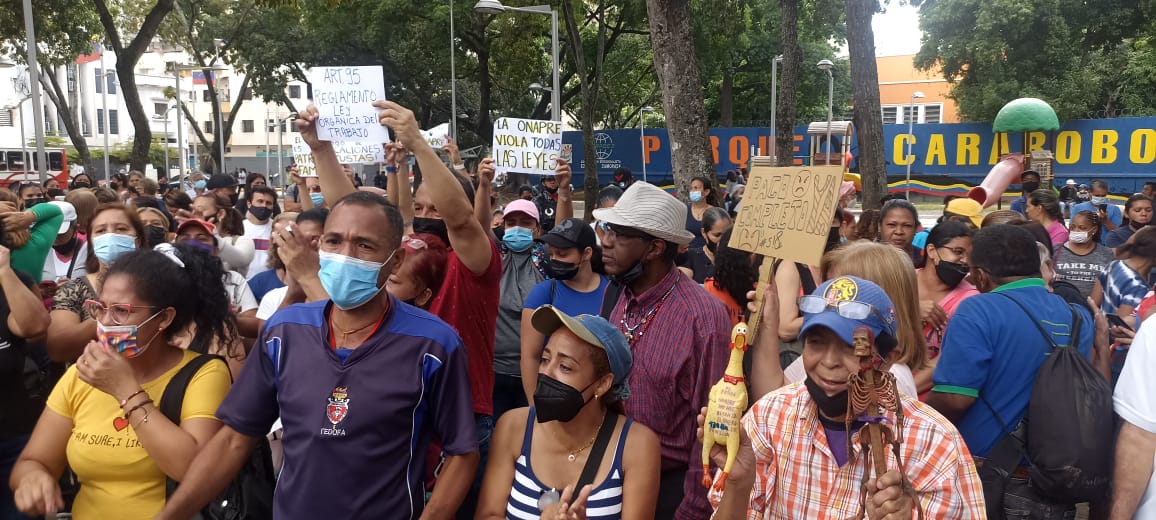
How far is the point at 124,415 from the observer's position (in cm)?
295

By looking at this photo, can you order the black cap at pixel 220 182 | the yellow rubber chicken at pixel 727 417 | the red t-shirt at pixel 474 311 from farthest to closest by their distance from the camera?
the black cap at pixel 220 182
the red t-shirt at pixel 474 311
the yellow rubber chicken at pixel 727 417

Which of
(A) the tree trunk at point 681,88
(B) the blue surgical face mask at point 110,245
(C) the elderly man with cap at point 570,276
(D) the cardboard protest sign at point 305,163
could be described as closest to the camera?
(B) the blue surgical face mask at point 110,245

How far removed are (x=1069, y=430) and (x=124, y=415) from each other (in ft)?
→ 10.8

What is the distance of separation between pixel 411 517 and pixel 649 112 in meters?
49.6

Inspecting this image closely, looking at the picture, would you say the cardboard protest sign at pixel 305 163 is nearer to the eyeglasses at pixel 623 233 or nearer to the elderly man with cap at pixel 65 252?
the elderly man with cap at pixel 65 252

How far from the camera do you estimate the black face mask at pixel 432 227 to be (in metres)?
4.25

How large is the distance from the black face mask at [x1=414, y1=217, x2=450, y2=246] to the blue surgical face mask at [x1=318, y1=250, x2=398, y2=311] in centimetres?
131

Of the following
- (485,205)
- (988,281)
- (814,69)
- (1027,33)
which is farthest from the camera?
(814,69)

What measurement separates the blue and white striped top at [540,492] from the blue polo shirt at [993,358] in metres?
1.46

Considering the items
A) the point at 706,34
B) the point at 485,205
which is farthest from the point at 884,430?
the point at 706,34

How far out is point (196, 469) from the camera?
289 centimetres

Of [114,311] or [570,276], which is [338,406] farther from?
[570,276]

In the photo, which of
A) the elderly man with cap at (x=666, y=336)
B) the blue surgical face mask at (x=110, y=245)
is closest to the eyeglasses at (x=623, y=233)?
the elderly man with cap at (x=666, y=336)

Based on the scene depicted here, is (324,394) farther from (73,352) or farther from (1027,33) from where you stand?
(1027,33)
